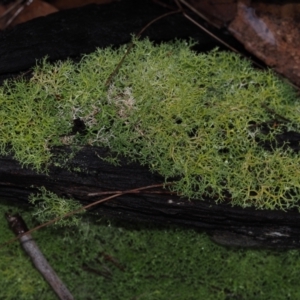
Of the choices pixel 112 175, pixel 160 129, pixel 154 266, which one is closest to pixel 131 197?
pixel 112 175

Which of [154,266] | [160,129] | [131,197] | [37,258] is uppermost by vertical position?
[160,129]

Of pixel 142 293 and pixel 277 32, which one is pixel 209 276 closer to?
pixel 142 293

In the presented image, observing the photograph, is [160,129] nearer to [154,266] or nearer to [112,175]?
[112,175]

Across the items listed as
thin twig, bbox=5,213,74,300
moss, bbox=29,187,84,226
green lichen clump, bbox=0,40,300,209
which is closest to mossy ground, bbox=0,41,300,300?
green lichen clump, bbox=0,40,300,209

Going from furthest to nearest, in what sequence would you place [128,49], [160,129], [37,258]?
[37,258]
[128,49]
[160,129]

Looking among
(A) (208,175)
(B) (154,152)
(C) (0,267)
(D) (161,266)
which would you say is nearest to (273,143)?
(A) (208,175)

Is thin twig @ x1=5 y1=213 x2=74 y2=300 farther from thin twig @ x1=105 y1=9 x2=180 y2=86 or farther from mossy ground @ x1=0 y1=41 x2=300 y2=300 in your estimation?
thin twig @ x1=105 y1=9 x2=180 y2=86

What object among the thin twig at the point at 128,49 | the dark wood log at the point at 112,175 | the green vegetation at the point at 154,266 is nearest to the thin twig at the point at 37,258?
the green vegetation at the point at 154,266
